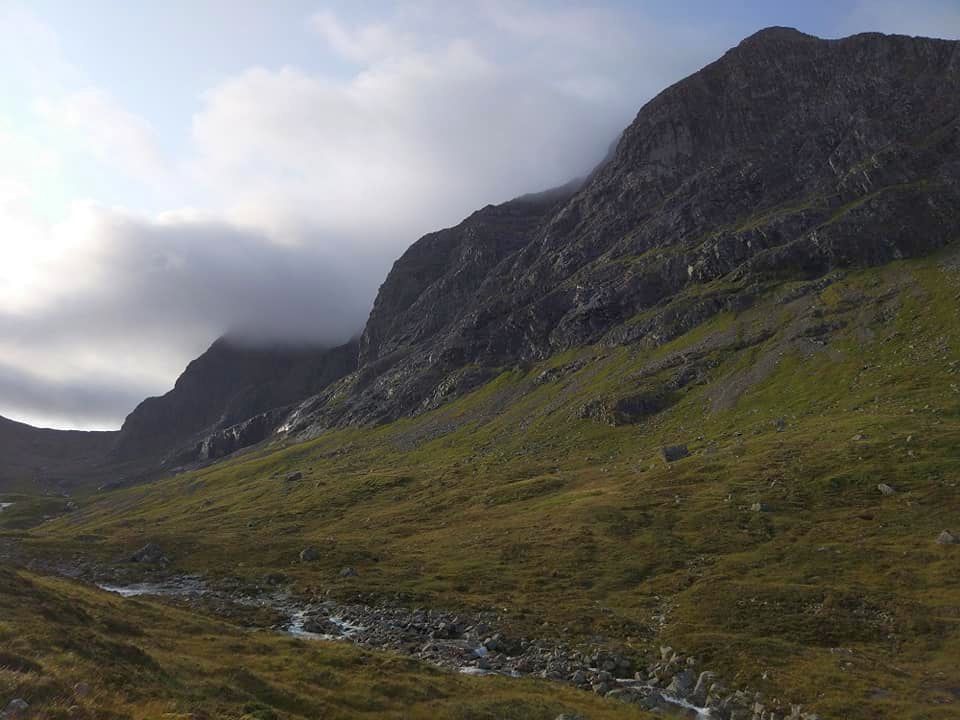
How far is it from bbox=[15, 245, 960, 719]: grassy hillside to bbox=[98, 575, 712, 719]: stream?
324cm

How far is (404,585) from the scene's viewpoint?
189ft

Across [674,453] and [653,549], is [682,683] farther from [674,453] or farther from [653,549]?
[674,453]

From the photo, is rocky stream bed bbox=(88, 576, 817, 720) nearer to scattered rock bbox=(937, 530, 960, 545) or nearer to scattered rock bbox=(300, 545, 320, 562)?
scattered rock bbox=(300, 545, 320, 562)

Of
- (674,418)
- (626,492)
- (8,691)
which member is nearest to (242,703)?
(8,691)

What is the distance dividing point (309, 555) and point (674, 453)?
57.3 metres

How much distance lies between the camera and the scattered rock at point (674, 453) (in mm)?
96875

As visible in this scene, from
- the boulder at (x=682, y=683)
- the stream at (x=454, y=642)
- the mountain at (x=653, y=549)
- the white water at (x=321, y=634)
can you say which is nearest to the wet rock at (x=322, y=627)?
the stream at (x=454, y=642)

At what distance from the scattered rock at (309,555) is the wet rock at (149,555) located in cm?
1791

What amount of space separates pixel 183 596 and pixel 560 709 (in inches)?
1700

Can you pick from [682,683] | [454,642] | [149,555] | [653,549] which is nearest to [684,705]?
[682,683]

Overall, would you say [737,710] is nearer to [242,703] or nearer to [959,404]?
[242,703]

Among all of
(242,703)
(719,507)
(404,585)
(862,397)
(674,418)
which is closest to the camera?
(242,703)

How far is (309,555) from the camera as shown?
70812 millimetres

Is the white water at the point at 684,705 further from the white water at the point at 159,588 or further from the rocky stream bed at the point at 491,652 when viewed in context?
the white water at the point at 159,588
